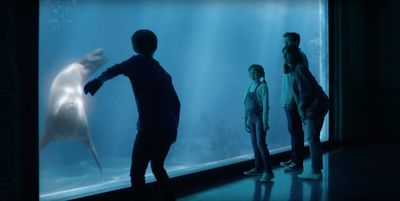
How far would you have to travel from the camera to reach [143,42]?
2346 millimetres

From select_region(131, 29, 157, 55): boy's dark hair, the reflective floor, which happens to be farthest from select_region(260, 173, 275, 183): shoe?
select_region(131, 29, 157, 55): boy's dark hair

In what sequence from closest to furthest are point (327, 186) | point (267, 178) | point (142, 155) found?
point (142, 155), point (327, 186), point (267, 178)

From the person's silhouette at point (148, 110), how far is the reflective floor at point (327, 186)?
96 centimetres

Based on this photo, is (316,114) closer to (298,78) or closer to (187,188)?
(298,78)

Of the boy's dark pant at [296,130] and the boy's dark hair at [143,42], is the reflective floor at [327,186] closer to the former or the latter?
the boy's dark pant at [296,130]

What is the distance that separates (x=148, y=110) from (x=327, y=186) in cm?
203

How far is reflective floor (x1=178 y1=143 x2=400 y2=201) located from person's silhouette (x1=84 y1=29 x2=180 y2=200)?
3.13ft

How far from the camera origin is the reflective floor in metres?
3.08
